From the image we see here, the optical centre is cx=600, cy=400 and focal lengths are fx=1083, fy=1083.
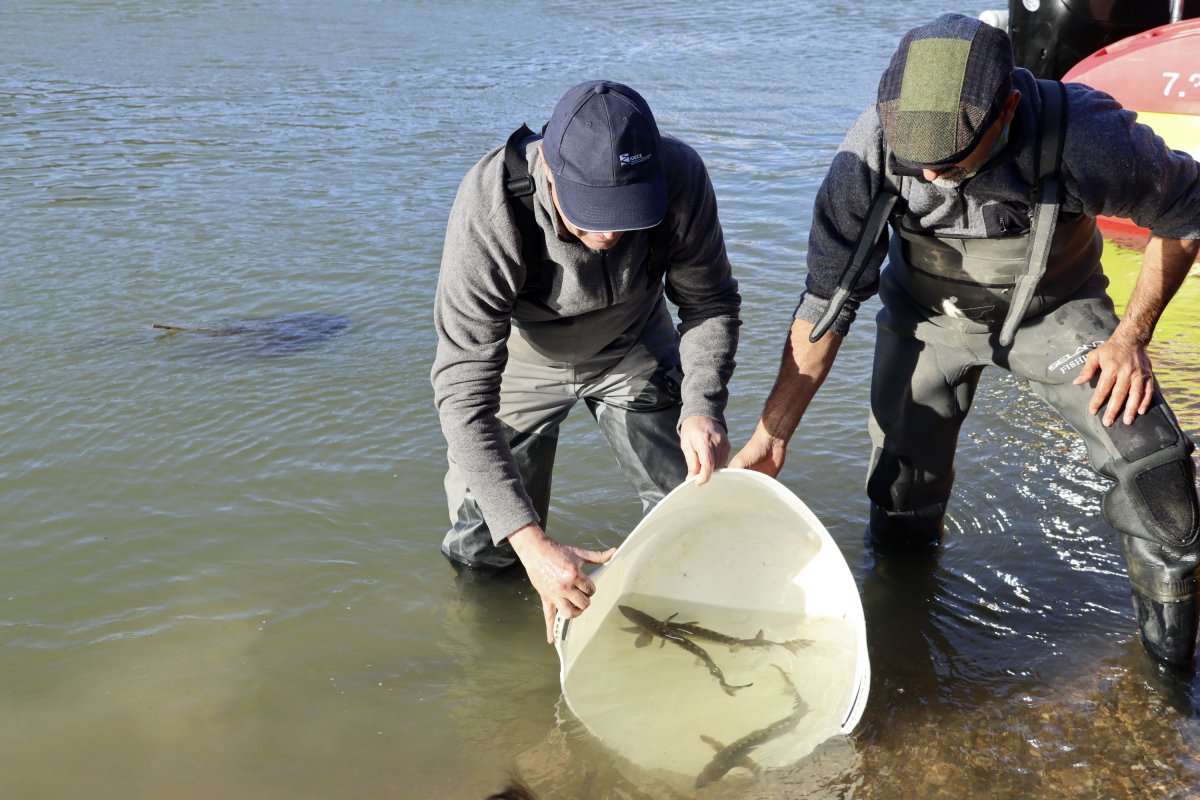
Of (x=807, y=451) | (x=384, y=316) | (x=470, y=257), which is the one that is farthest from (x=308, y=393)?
(x=470, y=257)

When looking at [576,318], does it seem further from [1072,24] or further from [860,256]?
[1072,24]

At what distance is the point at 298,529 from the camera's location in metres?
4.36

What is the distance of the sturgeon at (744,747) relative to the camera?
3.04 metres

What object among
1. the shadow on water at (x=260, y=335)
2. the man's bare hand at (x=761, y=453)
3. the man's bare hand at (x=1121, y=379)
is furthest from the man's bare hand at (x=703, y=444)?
the shadow on water at (x=260, y=335)

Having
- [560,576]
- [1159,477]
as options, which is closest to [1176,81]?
[1159,477]

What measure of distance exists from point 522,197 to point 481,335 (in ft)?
1.27

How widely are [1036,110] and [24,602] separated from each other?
12.1 feet

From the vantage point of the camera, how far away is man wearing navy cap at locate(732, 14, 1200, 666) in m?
2.74

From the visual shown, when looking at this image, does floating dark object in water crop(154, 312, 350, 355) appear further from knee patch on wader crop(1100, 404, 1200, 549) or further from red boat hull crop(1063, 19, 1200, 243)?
red boat hull crop(1063, 19, 1200, 243)

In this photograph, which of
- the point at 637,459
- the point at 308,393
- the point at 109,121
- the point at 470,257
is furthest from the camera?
the point at 109,121

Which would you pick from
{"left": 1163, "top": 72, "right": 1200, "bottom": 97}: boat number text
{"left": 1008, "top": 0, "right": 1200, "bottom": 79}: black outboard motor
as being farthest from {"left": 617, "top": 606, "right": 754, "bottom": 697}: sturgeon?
{"left": 1008, "top": 0, "right": 1200, "bottom": 79}: black outboard motor

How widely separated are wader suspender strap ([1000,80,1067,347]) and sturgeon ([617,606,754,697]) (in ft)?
4.27

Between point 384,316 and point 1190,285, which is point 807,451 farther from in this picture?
point 1190,285

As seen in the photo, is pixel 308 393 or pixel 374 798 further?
pixel 308 393
